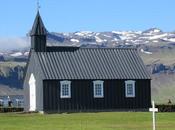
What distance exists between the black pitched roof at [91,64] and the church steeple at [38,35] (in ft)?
3.03

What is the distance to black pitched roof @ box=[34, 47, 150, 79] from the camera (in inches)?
3046

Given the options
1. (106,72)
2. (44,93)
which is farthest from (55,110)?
(106,72)

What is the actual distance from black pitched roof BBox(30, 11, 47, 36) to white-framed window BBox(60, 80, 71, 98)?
7.23m

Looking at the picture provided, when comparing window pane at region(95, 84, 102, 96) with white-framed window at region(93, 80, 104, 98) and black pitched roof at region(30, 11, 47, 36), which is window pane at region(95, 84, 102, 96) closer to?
white-framed window at region(93, 80, 104, 98)

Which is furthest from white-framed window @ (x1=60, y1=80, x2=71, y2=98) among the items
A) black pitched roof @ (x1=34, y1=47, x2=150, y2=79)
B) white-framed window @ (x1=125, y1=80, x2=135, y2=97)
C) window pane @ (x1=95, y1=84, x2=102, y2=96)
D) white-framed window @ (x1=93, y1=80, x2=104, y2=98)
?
white-framed window @ (x1=125, y1=80, x2=135, y2=97)

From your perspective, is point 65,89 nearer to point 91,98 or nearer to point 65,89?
point 65,89

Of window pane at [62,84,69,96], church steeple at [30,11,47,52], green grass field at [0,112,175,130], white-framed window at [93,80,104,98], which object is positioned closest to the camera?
green grass field at [0,112,175,130]

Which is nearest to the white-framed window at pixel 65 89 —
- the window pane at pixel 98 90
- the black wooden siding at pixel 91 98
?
the black wooden siding at pixel 91 98

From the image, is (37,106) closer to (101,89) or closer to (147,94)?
(101,89)

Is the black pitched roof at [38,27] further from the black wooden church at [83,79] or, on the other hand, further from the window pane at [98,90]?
the window pane at [98,90]

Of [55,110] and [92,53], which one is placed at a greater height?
[92,53]

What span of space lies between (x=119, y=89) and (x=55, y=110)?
759cm

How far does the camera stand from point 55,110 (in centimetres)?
7631

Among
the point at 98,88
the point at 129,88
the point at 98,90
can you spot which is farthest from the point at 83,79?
the point at 129,88
